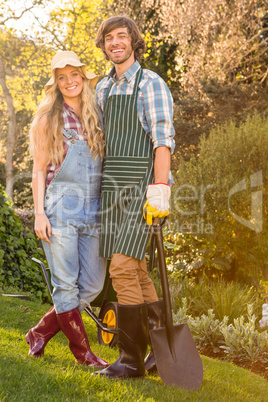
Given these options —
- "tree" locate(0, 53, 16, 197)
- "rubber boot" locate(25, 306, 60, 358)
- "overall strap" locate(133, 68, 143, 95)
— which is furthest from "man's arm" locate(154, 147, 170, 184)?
"tree" locate(0, 53, 16, 197)

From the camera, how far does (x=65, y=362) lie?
267cm

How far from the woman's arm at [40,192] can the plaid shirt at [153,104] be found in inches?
21.0

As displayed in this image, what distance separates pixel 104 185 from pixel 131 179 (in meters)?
0.18

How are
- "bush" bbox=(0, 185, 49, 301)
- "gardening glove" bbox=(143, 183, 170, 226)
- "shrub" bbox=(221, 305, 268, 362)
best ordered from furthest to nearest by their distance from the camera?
"bush" bbox=(0, 185, 49, 301), "shrub" bbox=(221, 305, 268, 362), "gardening glove" bbox=(143, 183, 170, 226)

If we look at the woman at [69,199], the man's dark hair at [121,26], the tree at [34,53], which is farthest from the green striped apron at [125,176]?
the tree at [34,53]

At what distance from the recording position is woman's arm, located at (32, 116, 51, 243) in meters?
2.62

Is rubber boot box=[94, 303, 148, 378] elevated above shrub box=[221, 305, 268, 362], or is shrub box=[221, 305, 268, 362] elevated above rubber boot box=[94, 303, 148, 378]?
rubber boot box=[94, 303, 148, 378]

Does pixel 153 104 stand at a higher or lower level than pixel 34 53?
lower

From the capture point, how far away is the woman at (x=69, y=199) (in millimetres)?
2625

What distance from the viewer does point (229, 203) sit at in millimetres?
5535

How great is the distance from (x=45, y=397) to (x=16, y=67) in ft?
68.3

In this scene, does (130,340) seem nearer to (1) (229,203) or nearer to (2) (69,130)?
(2) (69,130)

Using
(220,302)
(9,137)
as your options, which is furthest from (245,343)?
(9,137)

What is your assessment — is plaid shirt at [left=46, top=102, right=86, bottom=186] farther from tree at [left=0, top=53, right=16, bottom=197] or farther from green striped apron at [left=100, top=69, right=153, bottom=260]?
tree at [left=0, top=53, right=16, bottom=197]
